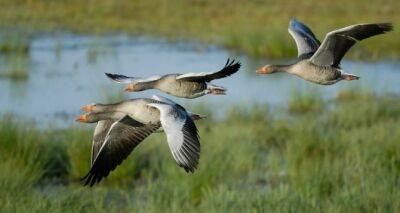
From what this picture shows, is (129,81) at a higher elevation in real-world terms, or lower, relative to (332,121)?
higher

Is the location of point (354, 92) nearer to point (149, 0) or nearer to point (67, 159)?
point (67, 159)

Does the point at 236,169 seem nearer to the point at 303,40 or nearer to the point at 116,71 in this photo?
the point at 303,40

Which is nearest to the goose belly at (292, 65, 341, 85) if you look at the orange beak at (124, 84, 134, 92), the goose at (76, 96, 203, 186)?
the goose at (76, 96, 203, 186)

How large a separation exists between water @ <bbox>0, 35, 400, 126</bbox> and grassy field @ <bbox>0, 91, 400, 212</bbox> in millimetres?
1758

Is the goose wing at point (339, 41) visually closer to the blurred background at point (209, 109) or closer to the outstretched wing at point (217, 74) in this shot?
the outstretched wing at point (217, 74)

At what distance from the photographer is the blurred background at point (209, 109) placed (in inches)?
372

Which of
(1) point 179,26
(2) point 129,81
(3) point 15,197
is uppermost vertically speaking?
(2) point 129,81

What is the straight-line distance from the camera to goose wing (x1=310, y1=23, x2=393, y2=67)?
4844 millimetres

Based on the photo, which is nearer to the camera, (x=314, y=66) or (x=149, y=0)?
(x=314, y=66)

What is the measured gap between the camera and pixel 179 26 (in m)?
25.0

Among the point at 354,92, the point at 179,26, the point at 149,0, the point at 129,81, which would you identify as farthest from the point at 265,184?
the point at 149,0

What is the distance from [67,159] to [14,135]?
0.94m

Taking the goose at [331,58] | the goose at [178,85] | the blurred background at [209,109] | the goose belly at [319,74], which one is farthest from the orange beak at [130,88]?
the blurred background at [209,109]

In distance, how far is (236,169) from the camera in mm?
11445
